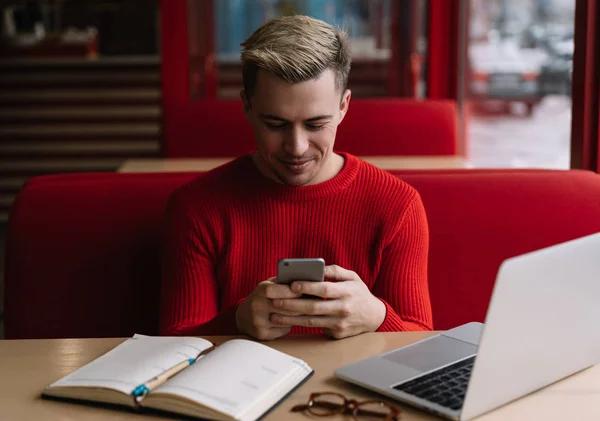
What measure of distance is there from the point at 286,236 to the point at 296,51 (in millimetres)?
392

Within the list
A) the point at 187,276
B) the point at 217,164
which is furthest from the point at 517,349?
the point at 217,164

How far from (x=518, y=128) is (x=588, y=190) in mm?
1809

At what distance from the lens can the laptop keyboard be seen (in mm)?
1186

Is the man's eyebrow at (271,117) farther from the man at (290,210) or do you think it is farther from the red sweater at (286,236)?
the red sweater at (286,236)

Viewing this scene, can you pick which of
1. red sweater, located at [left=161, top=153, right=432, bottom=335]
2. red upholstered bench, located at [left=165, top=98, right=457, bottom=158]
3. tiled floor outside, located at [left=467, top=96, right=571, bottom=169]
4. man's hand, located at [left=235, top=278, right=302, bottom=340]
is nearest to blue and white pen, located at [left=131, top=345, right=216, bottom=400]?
man's hand, located at [left=235, top=278, right=302, bottom=340]

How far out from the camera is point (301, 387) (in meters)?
1.27

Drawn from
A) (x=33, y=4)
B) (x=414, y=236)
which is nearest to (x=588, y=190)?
(x=414, y=236)

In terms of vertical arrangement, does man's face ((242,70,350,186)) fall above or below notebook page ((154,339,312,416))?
above

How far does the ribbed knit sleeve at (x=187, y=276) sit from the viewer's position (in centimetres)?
171

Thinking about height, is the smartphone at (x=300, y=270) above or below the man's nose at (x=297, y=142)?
below

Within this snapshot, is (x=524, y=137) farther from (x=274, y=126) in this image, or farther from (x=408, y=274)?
(x=274, y=126)

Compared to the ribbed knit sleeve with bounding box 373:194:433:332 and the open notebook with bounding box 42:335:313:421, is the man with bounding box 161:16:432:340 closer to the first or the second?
the ribbed knit sleeve with bounding box 373:194:433:332

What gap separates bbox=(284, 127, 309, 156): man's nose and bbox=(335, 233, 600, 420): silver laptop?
0.47 m

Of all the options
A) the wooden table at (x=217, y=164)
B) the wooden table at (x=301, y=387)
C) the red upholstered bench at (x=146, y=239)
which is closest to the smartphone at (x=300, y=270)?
the wooden table at (x=301, y=387)
